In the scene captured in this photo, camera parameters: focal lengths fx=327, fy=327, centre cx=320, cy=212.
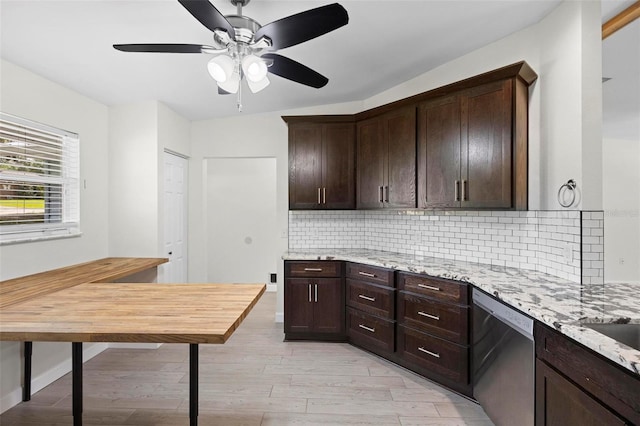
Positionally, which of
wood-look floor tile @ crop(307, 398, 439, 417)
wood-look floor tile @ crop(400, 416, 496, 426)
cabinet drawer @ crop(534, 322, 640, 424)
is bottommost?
wood-look floor tile @ crop(400, 416, 496, 426)

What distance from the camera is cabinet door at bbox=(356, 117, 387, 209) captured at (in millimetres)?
3447

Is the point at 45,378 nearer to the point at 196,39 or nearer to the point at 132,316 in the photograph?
the point at 132,316

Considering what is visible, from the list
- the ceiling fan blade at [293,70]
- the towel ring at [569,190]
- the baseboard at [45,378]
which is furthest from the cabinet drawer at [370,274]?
the baseboard at [45,378]

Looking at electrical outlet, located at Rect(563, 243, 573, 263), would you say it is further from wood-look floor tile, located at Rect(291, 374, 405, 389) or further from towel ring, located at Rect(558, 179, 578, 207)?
wood-look floor tile, located at Rect(291, 374, 405, 389)

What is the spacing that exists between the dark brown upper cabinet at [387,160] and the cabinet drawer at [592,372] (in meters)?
1.74

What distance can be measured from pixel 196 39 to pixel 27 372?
2778mm

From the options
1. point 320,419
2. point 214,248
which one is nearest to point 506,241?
point 320,419

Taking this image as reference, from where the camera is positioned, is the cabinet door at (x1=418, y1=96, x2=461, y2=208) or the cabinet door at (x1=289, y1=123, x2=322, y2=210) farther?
the cabinet door at (x1=289, y1=123, x2=322, y2=210)

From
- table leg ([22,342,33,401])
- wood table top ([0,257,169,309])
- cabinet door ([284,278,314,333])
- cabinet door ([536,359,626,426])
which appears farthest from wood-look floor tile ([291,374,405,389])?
table leg ([22,342,33,401])

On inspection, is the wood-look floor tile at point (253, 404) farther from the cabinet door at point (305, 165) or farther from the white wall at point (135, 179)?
the cabinet door at point (305, 165)

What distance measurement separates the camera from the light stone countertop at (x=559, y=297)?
1235 millimetres

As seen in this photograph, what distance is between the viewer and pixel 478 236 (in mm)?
2979

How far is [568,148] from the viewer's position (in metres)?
2.23

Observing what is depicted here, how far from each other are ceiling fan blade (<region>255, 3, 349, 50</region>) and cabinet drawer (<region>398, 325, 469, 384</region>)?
90.3 inches
